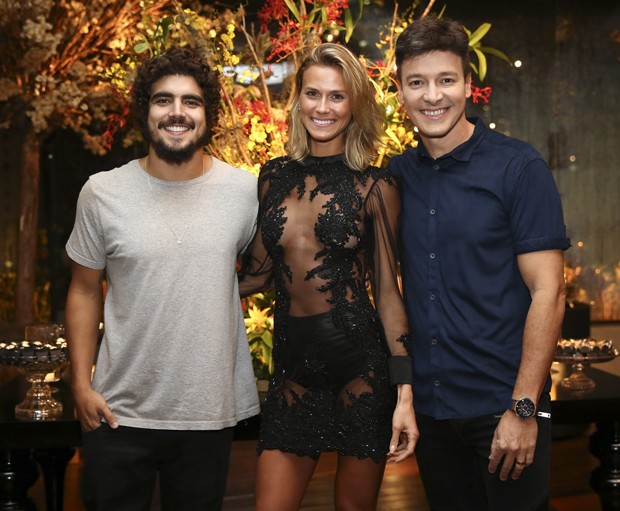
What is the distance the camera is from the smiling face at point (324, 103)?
2.60 meters

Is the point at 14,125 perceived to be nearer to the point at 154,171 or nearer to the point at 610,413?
the point at 154,171

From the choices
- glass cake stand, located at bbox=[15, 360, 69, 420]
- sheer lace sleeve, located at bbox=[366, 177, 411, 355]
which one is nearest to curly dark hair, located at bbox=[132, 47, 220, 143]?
sheer lace sleeve, located at bbox=[366, 177, 411, 355]

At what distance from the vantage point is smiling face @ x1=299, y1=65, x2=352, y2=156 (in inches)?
103

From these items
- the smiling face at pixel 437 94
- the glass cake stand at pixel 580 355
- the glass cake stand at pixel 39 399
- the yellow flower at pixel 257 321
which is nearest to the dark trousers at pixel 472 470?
the smiling face at pixel 437 94

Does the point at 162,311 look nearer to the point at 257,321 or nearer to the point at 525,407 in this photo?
the point at 257,321

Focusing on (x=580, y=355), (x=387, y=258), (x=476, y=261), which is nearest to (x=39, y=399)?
(x=387, y=258)

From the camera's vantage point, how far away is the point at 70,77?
5.08 meters

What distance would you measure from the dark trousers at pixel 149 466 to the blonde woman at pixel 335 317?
136 mm

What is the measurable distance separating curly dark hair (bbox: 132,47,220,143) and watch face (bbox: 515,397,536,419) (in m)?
1.05

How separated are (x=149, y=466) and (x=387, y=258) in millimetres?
821

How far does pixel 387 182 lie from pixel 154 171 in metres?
0.61

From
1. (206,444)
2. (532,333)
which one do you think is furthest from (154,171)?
(532,333)

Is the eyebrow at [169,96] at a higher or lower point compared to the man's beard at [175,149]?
higher

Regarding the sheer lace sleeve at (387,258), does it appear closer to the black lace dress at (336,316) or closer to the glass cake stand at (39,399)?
the black lace dress at (336,316)
